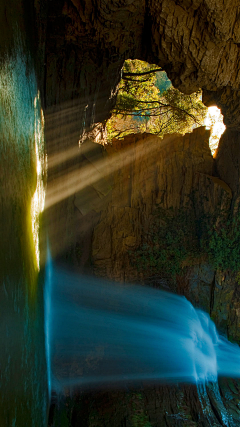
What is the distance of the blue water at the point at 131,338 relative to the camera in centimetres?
830

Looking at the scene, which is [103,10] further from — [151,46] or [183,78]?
[183,78]

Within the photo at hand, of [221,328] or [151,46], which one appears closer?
[151,46]

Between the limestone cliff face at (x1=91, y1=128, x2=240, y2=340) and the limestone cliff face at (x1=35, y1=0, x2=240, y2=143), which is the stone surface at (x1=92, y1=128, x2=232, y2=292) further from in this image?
the limestone cliff face at (x1=35, y1=0, x2=240, y2=143)

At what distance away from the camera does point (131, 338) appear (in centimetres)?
873

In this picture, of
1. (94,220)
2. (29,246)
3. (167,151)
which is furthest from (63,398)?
(167,151)

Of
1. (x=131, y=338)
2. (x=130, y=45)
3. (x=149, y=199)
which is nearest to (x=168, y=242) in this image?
(x=149, y=199)

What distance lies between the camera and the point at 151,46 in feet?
18.4

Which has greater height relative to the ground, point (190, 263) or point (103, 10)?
point (103, 10)

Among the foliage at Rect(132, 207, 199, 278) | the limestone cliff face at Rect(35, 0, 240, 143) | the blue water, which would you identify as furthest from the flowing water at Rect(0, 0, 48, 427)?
the foliage at Rect(132, 207, 199, 278)

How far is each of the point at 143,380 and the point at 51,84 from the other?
23.9 ft

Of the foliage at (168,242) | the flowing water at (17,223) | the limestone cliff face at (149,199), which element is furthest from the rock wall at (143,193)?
the flowing water at (17,223)

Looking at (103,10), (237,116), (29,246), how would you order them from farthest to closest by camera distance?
(237,116) → (103,10) → (29,246)

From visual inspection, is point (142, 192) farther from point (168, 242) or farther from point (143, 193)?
point (168, 242)

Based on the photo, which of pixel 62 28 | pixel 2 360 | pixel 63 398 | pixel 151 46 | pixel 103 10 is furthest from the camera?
pixel 63 398
